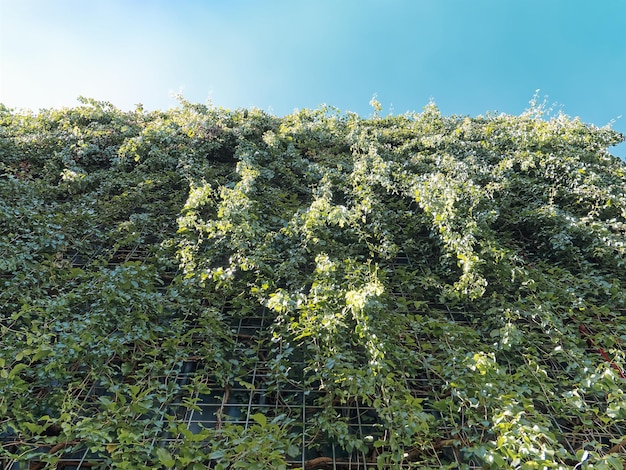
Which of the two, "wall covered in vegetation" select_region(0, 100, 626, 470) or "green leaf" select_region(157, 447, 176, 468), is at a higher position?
"wall covered in vegetation" select_region(0, 100, 626, 470)

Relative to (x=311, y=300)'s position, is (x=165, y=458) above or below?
below

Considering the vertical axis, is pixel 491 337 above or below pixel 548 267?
below

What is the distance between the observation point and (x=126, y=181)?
13.3 ft

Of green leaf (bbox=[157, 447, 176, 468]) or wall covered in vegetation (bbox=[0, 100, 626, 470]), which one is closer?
green leaf (bbox=[157, 447, 176, 468])

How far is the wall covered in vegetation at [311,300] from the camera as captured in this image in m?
2.01

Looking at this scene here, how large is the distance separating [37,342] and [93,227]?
147 centimetres

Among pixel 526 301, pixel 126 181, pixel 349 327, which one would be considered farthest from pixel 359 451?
pixel 126 181

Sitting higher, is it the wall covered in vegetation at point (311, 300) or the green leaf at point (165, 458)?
the wall covered in vegetation at point (311, 300)

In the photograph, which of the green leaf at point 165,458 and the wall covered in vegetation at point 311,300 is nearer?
the green leaf at point 165,458

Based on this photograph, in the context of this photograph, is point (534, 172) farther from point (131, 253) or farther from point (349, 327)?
point (131, 253)

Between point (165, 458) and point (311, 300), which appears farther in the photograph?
point (311, 300)

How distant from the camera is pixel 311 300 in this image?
8.18 ft

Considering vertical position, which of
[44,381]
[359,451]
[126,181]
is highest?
[126,181]

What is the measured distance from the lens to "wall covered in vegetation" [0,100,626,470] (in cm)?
201
